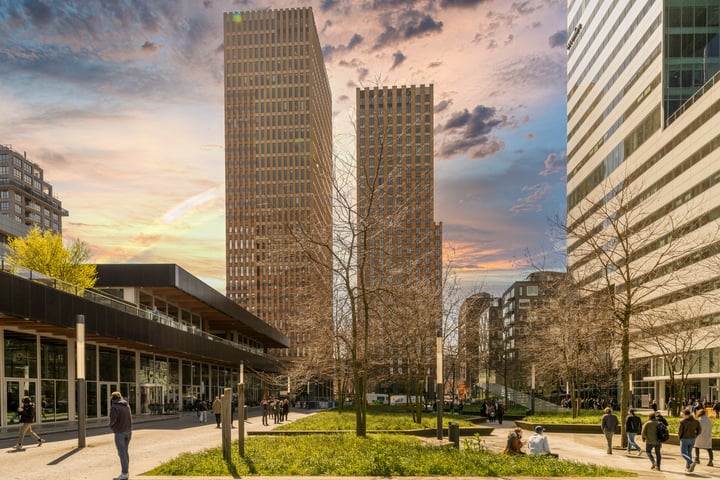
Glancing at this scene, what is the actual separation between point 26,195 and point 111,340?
13046cm

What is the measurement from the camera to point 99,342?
39.1 metres

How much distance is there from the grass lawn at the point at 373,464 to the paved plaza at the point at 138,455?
0.84 meters

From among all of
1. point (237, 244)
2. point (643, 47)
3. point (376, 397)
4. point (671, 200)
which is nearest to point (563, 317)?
point (671, 200)

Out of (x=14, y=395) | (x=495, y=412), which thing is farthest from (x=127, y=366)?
(x=495, y=412)

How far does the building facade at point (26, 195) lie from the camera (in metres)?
146

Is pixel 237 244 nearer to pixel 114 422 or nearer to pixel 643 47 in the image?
pixel 643 47

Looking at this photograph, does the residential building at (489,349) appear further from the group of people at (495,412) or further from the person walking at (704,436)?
the person walking at (704,436)

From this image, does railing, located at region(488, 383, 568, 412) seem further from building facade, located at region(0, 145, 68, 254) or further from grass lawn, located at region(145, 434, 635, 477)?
building facade, located at region(0, 145, 68, 254)

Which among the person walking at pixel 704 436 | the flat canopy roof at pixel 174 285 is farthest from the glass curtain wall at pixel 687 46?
the person walking at pixel 704 436

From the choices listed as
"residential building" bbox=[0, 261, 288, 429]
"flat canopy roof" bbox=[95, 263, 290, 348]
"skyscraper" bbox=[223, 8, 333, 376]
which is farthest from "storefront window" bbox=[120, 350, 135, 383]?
"skyscraper" bbox=[223, 8, 333, 376]

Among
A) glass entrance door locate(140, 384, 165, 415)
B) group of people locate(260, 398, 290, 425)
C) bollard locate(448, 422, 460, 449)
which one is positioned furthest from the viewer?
glass entrance door locate(140, 384, 165, 415)

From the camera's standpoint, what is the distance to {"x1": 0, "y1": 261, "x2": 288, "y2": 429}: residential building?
94.2 feet

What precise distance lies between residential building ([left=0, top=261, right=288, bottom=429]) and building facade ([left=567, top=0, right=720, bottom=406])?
28.2 m

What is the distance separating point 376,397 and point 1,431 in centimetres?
7317
